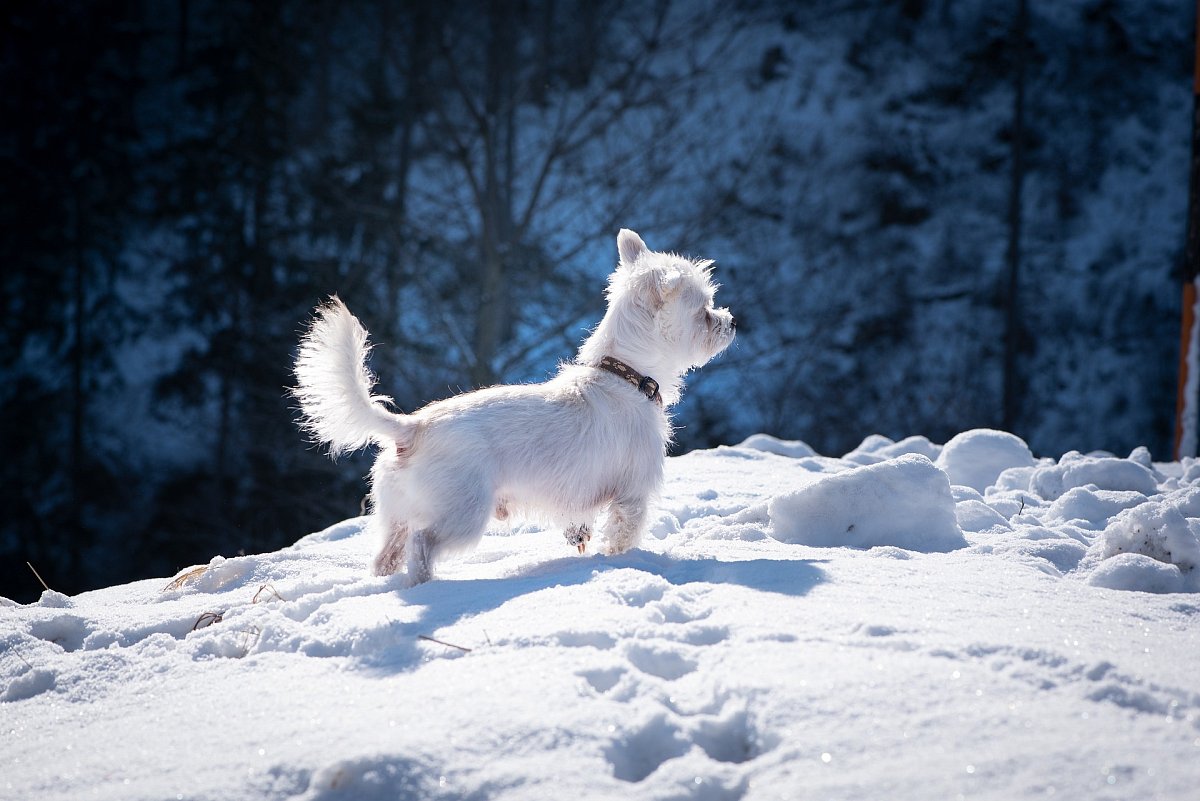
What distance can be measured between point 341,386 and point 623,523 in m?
1.21

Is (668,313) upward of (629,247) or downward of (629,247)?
downward

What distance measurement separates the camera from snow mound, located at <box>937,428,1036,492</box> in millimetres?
5062

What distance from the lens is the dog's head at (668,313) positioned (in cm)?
398

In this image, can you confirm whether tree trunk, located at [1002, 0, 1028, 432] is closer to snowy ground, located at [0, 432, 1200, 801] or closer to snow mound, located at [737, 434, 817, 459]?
snow mound, located at [737, 434, 817, 459]

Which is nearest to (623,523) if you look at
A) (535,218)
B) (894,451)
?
(894,451)

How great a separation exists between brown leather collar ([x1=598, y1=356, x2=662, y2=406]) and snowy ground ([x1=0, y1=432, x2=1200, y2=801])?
0.65 meters

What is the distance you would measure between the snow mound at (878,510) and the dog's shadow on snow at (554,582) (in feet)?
1.95

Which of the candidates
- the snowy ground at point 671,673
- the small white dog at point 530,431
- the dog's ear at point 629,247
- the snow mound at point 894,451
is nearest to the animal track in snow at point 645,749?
the snowy ground at point 671,673

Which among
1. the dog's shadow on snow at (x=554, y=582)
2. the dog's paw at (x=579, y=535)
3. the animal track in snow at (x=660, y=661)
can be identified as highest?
the dog's paw at (x=579, y=535)

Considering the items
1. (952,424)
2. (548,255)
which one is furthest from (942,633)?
(952,424)

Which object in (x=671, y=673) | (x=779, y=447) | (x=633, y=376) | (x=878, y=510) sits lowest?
(x=671, y=673)

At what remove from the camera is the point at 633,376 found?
3.91 metres

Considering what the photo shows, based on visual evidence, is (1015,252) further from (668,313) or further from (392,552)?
(392,552)

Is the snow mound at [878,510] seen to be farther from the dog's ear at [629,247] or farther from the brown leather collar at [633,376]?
the dog's ear at [629,247]
